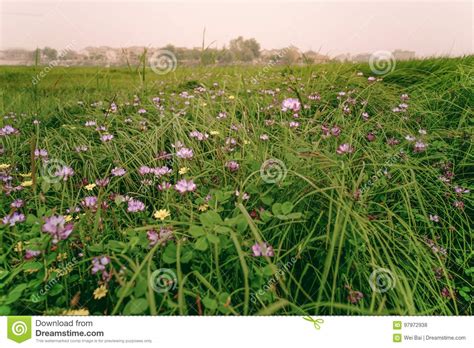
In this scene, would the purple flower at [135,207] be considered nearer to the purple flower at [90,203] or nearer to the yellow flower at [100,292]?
the purple flower at [90,203]

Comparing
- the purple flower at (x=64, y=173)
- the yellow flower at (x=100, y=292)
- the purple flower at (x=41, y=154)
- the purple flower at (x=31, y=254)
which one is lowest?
the yellow flower at (x=100, y=292)

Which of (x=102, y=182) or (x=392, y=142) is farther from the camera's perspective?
(x=392, y=142)

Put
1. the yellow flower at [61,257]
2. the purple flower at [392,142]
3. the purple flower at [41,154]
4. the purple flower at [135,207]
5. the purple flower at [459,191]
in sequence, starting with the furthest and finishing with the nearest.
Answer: the purple flower at [392,142], the purple flower at [41,154], the purple flower at [459,191], the purple flower at [135,207], the yellow flower at [61,257]

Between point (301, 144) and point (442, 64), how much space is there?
2.25m

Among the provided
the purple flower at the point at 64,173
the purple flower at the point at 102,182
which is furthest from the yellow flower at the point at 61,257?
the purple flower at the point at 64,173

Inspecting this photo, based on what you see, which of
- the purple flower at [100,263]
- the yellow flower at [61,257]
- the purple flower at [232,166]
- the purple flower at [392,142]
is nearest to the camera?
the purple flower at [100,263]

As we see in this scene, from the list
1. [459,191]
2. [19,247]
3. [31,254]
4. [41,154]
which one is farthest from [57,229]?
[459,191]

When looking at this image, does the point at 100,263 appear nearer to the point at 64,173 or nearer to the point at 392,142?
the point at 64,173

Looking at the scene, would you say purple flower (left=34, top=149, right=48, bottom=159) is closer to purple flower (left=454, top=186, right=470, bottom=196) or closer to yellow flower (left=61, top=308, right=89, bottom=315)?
yellow flower (left=61, top=308, right=89, bottom=315)

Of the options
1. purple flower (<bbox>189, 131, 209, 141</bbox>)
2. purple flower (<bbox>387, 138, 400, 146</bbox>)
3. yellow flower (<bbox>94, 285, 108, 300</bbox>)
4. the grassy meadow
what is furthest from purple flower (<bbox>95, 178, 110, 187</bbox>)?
purple flower (<bbox>387, 138, 400, 146</bbox>)

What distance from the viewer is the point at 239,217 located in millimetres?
964

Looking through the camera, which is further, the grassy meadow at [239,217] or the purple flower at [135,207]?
the purple flower at [135,207]

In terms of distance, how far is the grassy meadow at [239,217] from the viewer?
89 centimetres

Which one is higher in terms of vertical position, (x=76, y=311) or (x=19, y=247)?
(x=19, y=247)
